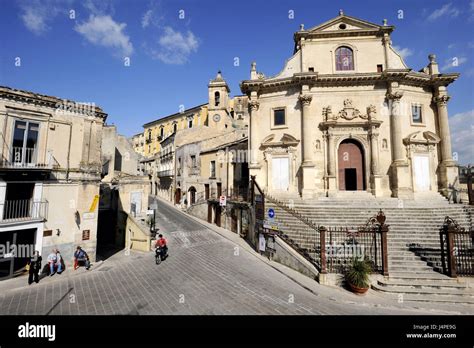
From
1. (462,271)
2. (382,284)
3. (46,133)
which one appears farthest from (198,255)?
(462,271)

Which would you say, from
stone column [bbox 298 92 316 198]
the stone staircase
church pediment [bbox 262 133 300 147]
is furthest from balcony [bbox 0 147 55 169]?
stone column [bbox 298 92 316 198]

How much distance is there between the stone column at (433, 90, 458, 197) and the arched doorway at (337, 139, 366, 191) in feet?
19.2

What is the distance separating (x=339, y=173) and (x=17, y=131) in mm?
20419

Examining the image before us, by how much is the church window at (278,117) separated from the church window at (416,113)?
10222 millimetres

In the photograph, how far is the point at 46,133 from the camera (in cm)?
1198

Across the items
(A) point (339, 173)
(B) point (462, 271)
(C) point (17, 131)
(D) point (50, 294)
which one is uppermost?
(C) point (17, 131)

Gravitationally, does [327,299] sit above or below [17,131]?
below

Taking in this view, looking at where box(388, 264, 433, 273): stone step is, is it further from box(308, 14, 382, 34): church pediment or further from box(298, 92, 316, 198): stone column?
box(308, 14, 382, 34): church pediment

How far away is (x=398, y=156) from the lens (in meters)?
17.7

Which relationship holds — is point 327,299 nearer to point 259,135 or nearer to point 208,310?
point 208,310

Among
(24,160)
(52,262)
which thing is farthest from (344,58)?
(52,262)

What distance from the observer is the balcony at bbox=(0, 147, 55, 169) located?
10.8 metres

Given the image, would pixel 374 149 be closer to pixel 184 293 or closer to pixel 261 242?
pixel 261 242
